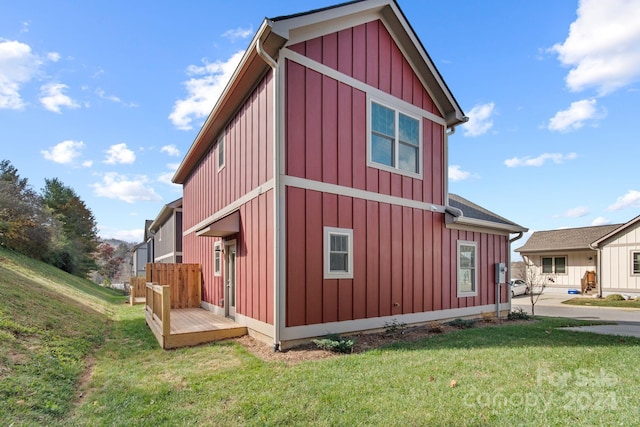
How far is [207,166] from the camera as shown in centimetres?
1167

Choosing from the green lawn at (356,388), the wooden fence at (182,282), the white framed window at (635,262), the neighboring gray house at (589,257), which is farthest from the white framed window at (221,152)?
the white framed window at (635,262)

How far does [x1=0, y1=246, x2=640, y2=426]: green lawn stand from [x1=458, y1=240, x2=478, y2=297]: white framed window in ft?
10.6

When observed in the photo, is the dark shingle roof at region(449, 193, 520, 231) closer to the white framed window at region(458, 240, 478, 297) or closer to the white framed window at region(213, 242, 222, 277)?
the white framed window at region(458, 240, 478, 297)

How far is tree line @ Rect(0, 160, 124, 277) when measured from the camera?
17.0 meters

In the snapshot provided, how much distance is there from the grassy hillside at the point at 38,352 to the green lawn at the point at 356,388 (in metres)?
0.03

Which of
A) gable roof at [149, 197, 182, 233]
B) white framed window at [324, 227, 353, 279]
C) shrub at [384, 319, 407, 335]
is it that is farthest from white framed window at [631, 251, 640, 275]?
gable roof at [149, 197, 182, 233]

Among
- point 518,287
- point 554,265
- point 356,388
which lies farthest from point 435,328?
point 554,265

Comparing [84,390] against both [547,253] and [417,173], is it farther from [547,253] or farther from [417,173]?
[547,253]

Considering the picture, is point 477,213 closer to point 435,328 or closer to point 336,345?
point 435,328

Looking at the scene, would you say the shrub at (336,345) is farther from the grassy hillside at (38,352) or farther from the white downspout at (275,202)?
the grassy hillside at (38,352)

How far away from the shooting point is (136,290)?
54.5 feet

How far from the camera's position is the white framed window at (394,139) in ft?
26.0

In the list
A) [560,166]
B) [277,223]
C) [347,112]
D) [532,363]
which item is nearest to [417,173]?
[347,112]

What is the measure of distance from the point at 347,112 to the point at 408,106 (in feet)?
7.53
